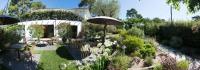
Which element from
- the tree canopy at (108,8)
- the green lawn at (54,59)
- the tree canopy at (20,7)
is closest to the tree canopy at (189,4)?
the green lawn at (54,59)

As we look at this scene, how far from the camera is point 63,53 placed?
23.5 m

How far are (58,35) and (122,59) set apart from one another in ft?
63.6

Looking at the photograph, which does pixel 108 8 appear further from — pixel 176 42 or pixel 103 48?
pixel 103 48

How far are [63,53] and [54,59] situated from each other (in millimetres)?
2570

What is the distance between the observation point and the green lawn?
725 inches

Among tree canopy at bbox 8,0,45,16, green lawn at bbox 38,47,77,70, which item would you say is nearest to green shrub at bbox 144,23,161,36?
green lawn at bbox 38,47,77,70

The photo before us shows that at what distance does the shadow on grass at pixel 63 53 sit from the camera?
22.1m

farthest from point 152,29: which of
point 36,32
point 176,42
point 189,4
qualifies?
point 36,32

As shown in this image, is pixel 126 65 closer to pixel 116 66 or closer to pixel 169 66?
pixel 116 66

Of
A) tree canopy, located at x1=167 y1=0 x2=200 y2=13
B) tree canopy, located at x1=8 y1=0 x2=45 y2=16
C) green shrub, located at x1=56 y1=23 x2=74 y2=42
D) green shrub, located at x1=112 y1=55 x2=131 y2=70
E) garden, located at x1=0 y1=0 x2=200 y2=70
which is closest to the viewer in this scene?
green shrub, located at x1=112 y1=55 x2=131 y2=70

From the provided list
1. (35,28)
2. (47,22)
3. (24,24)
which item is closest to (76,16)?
(47,22)

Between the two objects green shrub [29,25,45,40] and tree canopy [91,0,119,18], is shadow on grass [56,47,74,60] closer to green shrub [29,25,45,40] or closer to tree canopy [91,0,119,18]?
green shrub [29,25,45,40]

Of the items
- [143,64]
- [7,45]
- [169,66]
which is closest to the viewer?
[169,66]

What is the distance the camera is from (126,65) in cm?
1493
